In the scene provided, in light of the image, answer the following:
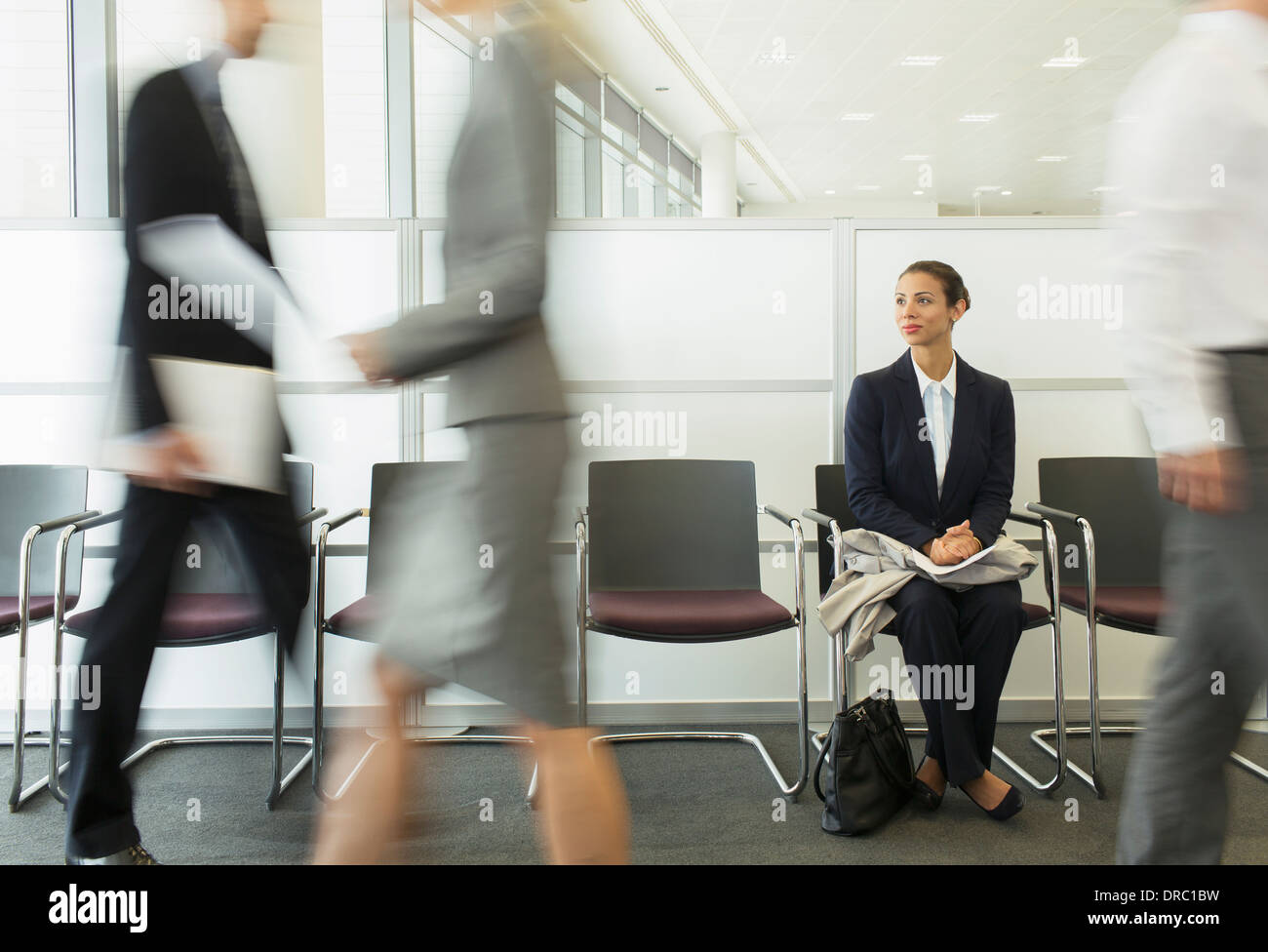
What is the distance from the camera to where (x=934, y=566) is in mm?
2143

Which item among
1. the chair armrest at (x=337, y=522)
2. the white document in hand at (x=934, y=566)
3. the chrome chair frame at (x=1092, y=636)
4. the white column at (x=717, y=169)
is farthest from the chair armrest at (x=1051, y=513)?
the white column at (x=717, y=169)

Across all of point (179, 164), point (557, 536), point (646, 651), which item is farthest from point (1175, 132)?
point (646, 651)

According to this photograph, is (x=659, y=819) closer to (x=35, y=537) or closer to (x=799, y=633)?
(x=799, y=633)

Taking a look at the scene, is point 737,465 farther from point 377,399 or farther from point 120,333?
point 120,333

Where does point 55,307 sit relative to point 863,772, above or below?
above

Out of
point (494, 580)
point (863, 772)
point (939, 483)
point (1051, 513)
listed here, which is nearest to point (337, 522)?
point (494, 580)

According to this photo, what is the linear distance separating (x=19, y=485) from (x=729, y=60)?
731 cm

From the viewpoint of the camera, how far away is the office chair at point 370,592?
2.18 m

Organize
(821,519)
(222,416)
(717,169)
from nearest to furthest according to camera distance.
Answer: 1. (222,416)
2. (821,519)
3. (717,169)

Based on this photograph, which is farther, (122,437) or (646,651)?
(646,651)

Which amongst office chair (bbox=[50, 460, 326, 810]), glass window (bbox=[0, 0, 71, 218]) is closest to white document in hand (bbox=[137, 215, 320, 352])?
office chair (bbox=[50, 460, 326, 810])

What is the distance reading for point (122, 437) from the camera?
1.30m

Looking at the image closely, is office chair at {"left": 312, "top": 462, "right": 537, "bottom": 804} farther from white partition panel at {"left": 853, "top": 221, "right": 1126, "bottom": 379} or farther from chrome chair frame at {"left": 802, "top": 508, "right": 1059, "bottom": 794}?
white partition panel at {"left": 853, "top": 221, "right": 1126, "bottom": 379}

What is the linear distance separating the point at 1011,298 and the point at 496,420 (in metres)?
2.35
